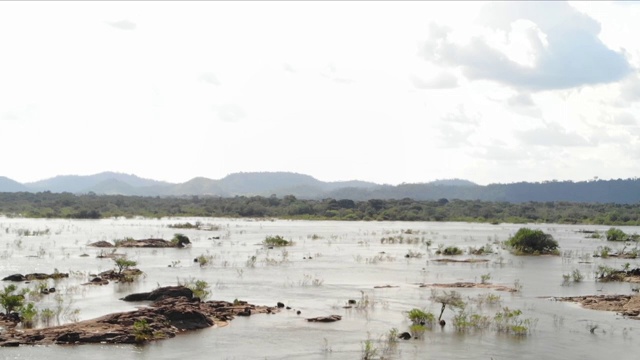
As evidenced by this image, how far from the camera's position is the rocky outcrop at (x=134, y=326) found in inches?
826

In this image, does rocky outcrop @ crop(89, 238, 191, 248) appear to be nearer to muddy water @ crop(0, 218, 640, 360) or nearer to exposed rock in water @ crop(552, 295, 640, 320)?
muddy water @ crop(0, 218, 640, 360)

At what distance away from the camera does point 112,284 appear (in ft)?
112

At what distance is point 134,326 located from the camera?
71.4ft

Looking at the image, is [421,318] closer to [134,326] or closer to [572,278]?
[134,326]

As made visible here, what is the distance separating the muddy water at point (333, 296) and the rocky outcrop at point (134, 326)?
0.49 metres

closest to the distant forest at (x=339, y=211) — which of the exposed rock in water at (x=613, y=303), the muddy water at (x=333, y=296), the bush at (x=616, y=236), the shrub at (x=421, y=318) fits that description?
the bush at (x=616, y=236)

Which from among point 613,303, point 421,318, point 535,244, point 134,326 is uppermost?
point 535,244

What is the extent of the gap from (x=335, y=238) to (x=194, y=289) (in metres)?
41.9

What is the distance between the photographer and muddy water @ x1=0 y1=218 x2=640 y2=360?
69.9 ft

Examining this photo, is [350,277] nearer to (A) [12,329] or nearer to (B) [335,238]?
(A) [12,329]

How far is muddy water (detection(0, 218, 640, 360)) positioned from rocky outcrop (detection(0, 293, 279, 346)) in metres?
0.49

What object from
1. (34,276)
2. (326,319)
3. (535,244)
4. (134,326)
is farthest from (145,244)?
(134,326)

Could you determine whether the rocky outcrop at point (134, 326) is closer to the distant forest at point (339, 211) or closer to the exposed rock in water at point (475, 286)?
the exposed rock in water at point (475, 286)

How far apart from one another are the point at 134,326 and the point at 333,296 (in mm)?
11956
